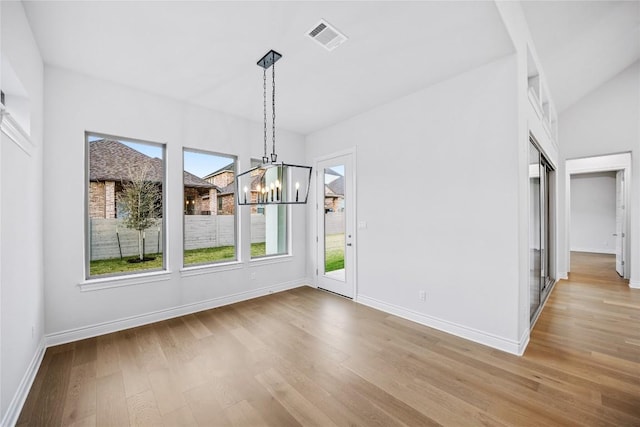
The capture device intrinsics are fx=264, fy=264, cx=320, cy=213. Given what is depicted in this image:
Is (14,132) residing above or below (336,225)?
above

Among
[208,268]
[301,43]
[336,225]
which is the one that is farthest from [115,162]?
[336,225]

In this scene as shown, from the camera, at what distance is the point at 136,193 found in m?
3.57

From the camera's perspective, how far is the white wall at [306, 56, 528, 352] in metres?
2.73

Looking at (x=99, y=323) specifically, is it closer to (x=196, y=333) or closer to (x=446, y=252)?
(x=196, y=333)

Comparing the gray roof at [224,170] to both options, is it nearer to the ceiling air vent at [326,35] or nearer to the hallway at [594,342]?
the ceiling air vent at [326,35]

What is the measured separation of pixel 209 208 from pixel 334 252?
7.39 ft

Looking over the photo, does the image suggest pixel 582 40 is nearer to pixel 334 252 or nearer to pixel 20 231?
pixel 334 252

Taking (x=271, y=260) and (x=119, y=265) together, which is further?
(x=271, y=260)

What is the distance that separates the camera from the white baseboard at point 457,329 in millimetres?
2686

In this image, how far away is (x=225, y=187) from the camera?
14.4 feet

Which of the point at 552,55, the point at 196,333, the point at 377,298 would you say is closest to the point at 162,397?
the point at 196,333

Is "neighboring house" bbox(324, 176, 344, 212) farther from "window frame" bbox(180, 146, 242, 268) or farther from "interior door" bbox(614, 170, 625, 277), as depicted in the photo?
"interior door" bbox(614, 170, 625, 277)

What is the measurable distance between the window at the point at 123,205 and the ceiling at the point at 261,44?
33.8 inches

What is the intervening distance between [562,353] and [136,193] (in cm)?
529
